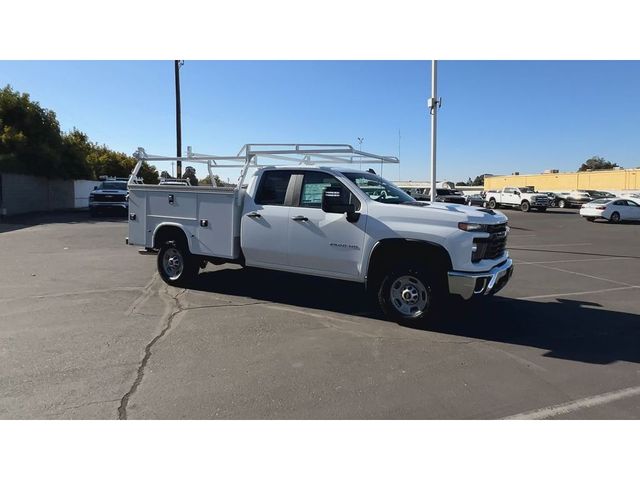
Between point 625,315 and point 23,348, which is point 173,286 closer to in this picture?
point 23,348

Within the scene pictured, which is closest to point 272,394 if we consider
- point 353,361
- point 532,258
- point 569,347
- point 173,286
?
point 353,361

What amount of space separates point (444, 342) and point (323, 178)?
2748mm

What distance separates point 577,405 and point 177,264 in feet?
20.1

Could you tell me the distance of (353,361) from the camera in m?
4.78

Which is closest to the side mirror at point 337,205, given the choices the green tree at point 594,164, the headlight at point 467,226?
the headlight at point 467,226

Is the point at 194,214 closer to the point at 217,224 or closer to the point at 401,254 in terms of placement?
the point at 217,224

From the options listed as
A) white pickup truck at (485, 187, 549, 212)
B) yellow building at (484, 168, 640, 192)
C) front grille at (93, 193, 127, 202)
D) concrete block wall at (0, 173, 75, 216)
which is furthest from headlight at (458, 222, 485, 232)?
yellow building at (484, 168, 640, 192)

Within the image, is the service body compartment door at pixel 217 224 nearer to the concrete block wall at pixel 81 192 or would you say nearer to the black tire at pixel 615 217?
the black tire at pixel 615 217

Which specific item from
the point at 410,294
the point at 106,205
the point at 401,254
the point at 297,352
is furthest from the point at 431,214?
the point at 106,205

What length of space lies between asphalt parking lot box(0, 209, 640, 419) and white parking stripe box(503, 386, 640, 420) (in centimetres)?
2

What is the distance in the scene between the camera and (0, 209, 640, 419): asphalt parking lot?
382 centimetres

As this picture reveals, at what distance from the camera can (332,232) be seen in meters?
6.29

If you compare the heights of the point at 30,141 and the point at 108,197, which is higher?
the point at 30,141

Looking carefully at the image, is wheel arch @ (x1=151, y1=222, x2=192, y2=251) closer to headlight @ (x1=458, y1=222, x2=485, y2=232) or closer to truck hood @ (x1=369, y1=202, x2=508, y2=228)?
truck hood @ (x1=369, y1=202, x2=508, y2=228)
